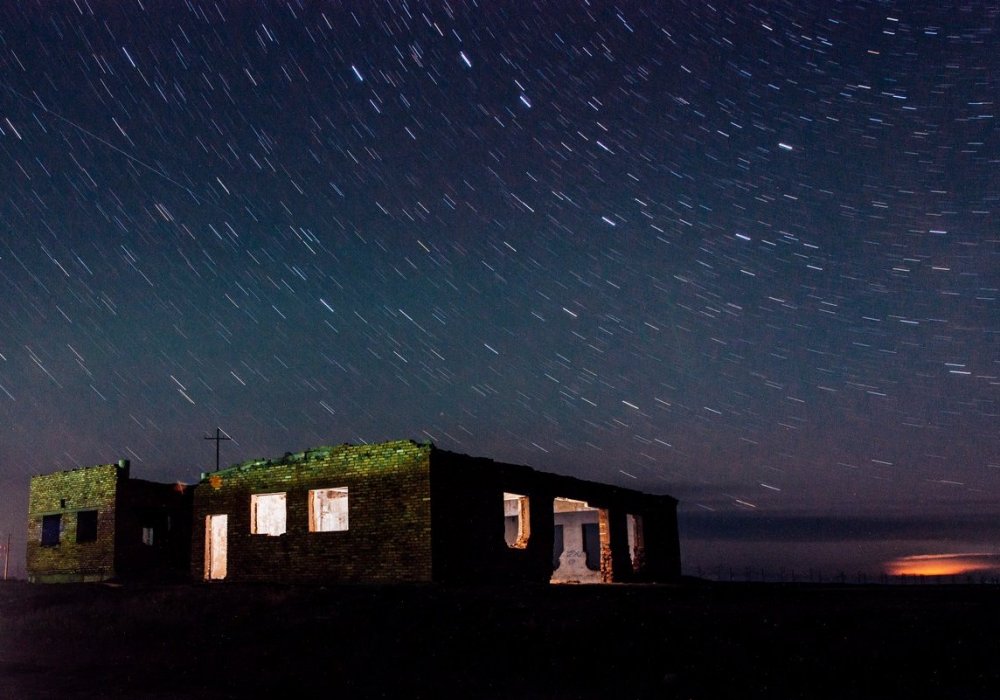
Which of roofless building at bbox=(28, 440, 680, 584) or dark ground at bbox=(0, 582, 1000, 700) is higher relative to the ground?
roofless building at bbox=(28, 440, 680, 584)

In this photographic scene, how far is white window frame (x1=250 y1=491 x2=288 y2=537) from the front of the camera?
2356 centimetres

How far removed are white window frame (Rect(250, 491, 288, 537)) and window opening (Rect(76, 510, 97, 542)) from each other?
8367mm

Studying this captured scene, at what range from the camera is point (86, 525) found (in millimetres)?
30516

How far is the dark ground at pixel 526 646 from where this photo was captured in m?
11.6

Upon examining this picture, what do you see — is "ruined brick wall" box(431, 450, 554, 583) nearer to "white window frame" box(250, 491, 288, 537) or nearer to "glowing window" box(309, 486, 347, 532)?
"glowing window" box(309, 486, 347, 532)

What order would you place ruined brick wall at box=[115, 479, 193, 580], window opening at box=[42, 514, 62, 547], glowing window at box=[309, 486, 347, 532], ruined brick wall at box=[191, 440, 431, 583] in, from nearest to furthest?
ruined brick wall at box=[191, 440, 431, 583], glowing window at box=[309, 486, 347, 532], ruined brick wall at box=[115, 479, 193, 580], window opening at box=[42, 514, 62, 547]

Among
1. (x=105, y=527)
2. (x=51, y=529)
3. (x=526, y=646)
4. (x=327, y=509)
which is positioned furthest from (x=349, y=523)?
(x=51, y=529)

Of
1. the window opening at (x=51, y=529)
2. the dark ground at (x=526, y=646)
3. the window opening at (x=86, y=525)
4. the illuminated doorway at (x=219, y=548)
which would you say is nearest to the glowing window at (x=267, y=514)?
the illuminated doorway at (x=219, y=548)

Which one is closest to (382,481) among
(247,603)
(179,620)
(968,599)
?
(247,603)

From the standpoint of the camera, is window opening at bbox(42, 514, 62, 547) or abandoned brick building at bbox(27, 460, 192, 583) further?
window opening at bbox(42, 514, 62, 547)

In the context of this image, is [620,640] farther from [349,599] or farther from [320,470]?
[320,470]

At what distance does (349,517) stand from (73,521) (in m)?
15.0

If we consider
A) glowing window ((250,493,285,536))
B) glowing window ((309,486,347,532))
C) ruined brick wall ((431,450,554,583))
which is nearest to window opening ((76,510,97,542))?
glowing window ((250,493,285,536))

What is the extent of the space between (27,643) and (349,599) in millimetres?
7093
